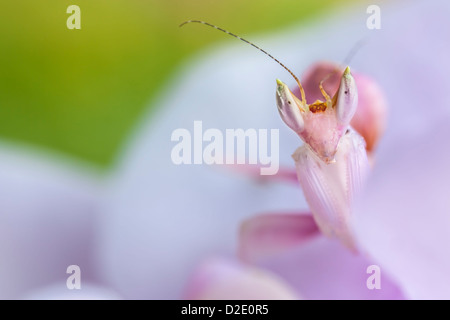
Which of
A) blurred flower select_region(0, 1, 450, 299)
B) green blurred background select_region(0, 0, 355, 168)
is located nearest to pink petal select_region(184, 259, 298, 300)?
blurred flower select_region(0, 1, 450, 299)

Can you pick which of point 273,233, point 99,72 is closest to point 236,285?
point 273,233

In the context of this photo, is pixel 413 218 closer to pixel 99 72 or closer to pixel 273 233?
pixel 273 233

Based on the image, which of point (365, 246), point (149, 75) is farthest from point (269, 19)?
point (365, 246)

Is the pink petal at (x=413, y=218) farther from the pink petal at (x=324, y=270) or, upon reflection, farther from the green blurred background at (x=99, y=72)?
the green blurred background at (x=99, y=72)

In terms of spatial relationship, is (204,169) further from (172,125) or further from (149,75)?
(149,75)

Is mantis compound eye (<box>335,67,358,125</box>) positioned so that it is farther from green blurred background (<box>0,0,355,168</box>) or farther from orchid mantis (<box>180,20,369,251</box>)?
green blurred background (<box>0,0,355,168</box>)

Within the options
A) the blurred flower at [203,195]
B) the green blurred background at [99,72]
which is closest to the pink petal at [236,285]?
the blurred flower at [203,195]
